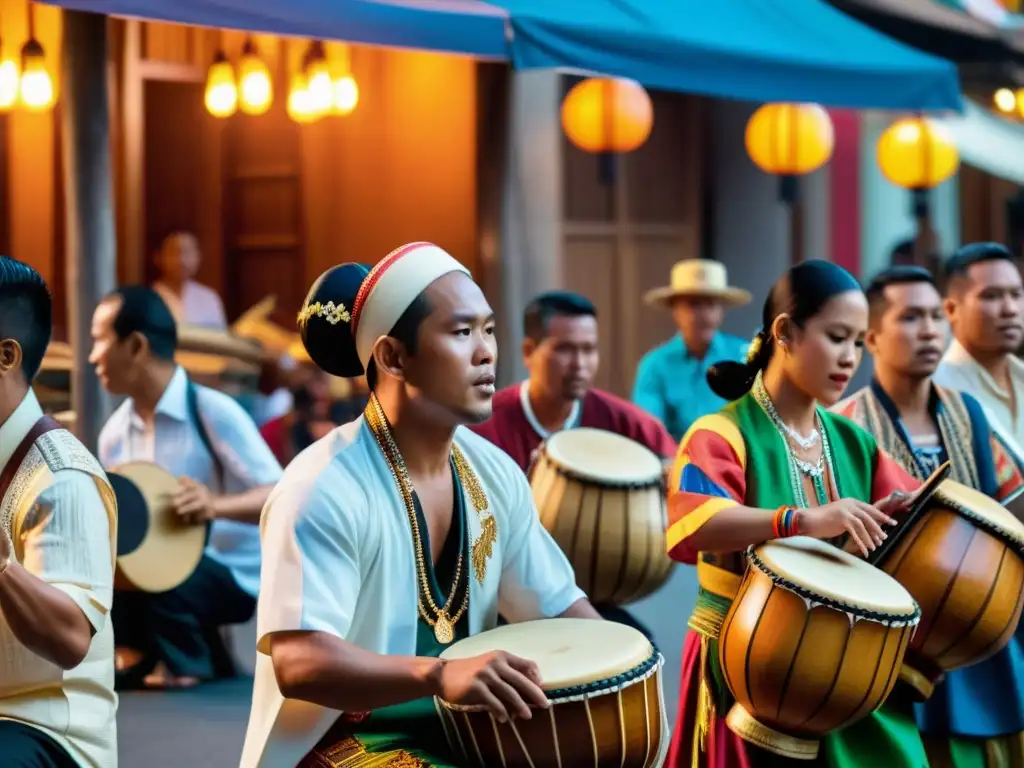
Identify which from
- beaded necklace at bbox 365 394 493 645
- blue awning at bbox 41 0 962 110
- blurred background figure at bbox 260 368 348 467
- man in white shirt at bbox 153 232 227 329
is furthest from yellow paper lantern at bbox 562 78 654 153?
beaded necklace at bbox 365 394 493 645

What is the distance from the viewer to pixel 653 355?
29.6ft

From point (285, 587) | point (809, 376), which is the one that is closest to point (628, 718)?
point (285, 587)

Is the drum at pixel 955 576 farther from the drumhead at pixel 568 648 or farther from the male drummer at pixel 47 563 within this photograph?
the male drummer at pixel 47 563

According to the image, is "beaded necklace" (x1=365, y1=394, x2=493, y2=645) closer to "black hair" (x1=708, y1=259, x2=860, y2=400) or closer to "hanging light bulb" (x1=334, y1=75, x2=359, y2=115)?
"black hair" (x1=708, y1=259, x2=860, y2=400)

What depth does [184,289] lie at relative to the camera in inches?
408

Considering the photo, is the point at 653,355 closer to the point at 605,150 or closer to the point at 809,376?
the point at 605,150

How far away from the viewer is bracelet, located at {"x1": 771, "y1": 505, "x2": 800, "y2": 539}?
377cm

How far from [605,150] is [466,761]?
23.7 ft

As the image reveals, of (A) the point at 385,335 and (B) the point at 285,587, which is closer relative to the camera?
(B) the point at 285,587

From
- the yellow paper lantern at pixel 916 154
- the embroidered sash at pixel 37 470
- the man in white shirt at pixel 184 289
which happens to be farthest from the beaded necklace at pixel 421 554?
the yellow paper lantern at pixel 916 154

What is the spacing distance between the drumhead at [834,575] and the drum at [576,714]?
2.46 feet

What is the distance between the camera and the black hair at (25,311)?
3117 millimetres

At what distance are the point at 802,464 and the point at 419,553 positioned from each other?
134cm

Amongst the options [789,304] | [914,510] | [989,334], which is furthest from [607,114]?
[914,510]
